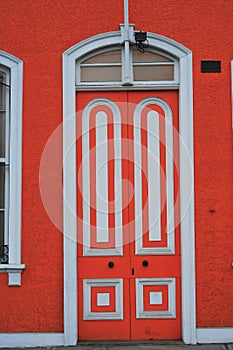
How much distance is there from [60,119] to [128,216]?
4.82ft

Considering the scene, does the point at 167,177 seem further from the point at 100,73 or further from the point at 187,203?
the point at 100,73

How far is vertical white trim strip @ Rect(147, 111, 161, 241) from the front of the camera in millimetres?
7254

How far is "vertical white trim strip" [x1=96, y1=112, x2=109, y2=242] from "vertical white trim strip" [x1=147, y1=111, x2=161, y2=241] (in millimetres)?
540

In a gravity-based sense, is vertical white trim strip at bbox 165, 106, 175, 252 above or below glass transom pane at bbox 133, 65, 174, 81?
below

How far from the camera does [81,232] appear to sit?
7223mm

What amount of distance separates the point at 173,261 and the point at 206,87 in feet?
7.20

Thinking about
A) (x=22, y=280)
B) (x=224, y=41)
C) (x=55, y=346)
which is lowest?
(x=55, y=346)

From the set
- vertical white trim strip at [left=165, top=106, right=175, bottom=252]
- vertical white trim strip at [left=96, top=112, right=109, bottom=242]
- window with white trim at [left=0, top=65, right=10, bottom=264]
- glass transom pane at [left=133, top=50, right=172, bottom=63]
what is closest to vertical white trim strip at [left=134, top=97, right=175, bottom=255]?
vertical white trim strip at [left=165, top=106, right=175, bottom=252]

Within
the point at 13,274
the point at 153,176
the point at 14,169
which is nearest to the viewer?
the point at 13,274

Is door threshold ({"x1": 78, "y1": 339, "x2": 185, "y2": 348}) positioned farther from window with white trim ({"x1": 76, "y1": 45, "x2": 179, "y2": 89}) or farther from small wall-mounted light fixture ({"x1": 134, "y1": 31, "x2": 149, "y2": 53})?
small wall-mounted light fixture ({"x1": 134, "y1": 31, "x2": 149, "y2": 53})

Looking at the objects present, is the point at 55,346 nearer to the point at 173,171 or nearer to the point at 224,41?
the point at 173,171

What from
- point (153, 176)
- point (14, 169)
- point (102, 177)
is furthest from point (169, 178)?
point (14, 169)

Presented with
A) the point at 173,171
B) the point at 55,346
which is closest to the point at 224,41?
the point at 173,171

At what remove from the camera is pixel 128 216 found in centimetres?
726
